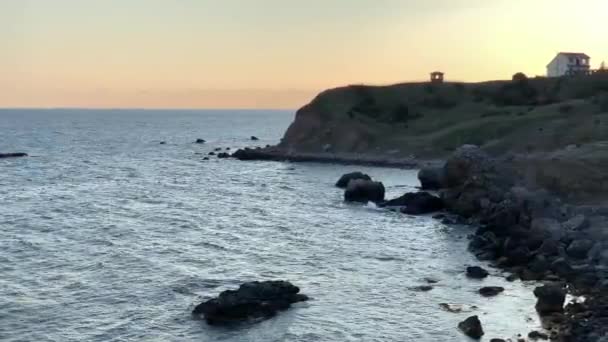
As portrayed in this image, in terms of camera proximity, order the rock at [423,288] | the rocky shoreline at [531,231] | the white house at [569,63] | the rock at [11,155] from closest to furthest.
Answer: the rocky shoreline at [531,231] → the rock at [423,288] → the rock at [11,155] → the white house at [569,63]

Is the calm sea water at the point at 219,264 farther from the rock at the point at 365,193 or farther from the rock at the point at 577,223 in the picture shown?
the rock at the point at 577,223

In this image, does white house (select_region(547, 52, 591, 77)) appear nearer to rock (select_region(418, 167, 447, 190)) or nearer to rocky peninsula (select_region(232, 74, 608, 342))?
rocky peninsula (select_region(232, 74, 608, 342))

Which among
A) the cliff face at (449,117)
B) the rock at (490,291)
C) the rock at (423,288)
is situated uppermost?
the cliff face at (449,117)

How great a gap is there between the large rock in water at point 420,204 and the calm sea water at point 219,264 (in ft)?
6.45

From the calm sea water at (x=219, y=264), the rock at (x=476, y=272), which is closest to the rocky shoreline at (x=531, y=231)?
the rock at (x=476, y=272)

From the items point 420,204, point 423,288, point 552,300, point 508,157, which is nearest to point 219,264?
point 423,288

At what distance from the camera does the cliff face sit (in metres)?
95.6

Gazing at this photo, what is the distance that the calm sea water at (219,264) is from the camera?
101 ft

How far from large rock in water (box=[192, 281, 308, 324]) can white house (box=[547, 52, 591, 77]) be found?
121m

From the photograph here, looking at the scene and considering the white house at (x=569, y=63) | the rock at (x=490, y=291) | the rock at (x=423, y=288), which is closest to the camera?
the rock at (x=490, y=291)

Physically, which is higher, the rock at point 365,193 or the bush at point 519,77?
the bush at point 519,77

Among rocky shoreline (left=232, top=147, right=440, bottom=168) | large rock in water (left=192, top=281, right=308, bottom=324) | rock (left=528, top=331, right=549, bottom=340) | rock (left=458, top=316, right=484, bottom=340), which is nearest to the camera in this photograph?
rock (left=528, top=331, right=549, bottom=340)

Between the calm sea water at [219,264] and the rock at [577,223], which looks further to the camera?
the rock at [577,223]

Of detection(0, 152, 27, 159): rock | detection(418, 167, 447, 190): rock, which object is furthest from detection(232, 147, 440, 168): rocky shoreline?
detection(0, 152, 27, 159): rock
